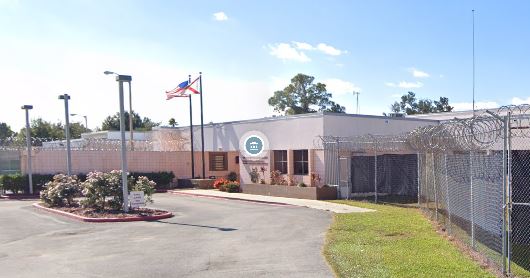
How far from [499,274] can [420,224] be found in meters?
6.22

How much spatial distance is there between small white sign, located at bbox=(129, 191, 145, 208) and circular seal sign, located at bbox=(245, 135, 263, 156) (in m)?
10.7

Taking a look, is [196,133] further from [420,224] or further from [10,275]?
[10,275]

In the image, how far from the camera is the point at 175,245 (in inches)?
488

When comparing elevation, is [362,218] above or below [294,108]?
below

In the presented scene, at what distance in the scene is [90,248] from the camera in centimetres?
1228

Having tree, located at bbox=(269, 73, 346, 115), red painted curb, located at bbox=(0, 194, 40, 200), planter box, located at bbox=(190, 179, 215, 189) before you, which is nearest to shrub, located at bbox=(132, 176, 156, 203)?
red painted curb, located at bbox=(0, 194, 40, 200)

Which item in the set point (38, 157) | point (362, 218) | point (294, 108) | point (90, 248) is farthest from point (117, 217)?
point (294, 108)

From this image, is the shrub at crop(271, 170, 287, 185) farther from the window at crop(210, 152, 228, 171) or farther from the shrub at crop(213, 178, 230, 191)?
the window at crop(210, 152, 228, 171)

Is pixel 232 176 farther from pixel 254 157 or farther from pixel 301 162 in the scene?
pixel 301 162

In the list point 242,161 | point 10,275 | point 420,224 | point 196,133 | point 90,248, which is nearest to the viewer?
point 10,275

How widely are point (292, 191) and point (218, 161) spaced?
12630mm

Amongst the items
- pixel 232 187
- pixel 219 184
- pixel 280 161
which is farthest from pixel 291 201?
pixel 219 184

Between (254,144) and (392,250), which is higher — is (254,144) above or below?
above

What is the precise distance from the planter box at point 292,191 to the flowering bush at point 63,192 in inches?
360
